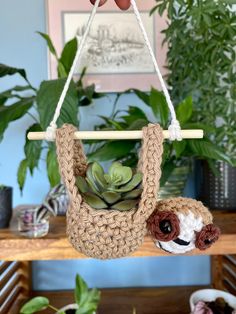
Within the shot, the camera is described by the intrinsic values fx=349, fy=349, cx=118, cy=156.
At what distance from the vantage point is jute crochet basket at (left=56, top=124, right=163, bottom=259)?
39 centimetres

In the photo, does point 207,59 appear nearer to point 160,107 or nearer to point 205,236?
point 160,107

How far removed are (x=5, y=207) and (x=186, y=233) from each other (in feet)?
1.49

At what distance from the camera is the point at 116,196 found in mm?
407

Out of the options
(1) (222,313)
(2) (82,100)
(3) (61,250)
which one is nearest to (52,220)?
(3) (61,250)

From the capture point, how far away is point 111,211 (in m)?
0.40

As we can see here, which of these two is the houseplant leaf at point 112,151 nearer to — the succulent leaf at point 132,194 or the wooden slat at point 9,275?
the succulent leaf at point 132,194

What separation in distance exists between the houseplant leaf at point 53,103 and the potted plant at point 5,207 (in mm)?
226

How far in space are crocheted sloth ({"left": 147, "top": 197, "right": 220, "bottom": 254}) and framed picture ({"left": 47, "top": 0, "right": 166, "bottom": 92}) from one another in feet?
2.16

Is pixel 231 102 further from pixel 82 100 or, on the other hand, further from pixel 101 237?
pixel 101 237

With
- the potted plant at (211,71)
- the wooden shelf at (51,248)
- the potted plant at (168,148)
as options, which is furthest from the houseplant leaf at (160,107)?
the wooden shelf at (51,248)

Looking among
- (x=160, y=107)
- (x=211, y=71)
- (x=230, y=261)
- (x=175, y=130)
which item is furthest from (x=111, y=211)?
(x=230, y=261)

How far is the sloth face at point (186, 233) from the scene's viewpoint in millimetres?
418

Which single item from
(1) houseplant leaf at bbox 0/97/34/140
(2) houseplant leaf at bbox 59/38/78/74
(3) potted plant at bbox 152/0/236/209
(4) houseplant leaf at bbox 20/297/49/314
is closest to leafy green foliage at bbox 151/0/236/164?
(3) potted plant at bbox 152/0/236/209

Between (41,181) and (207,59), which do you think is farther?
(41,181)
